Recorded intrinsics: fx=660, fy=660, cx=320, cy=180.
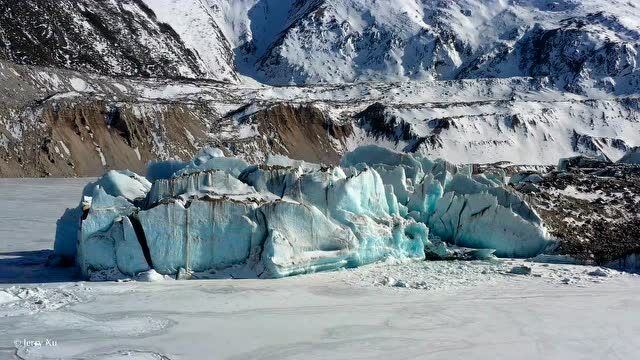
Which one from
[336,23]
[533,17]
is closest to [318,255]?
[336,23]

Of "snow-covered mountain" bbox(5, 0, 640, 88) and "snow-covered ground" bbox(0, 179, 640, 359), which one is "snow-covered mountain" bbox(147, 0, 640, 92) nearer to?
"snow-covered mountain" bbox(5, 0, 640, 88)

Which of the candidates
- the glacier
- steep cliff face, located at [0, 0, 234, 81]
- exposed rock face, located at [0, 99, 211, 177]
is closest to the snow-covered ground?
the glacier

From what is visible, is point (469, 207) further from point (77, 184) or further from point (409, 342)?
point (77, 184)

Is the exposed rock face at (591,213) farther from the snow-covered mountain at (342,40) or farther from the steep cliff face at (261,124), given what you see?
the snow-covered mountain at (342,40)

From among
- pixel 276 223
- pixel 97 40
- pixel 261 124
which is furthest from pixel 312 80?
pixel 276 223

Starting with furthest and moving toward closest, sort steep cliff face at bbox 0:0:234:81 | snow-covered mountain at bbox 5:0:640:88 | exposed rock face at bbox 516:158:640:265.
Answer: snow-covered mountain at bbox 5:0:640:88 → steep cliff face at bbox 0:0:234:81 → exposed rock face at bbox 516:158:640:265
